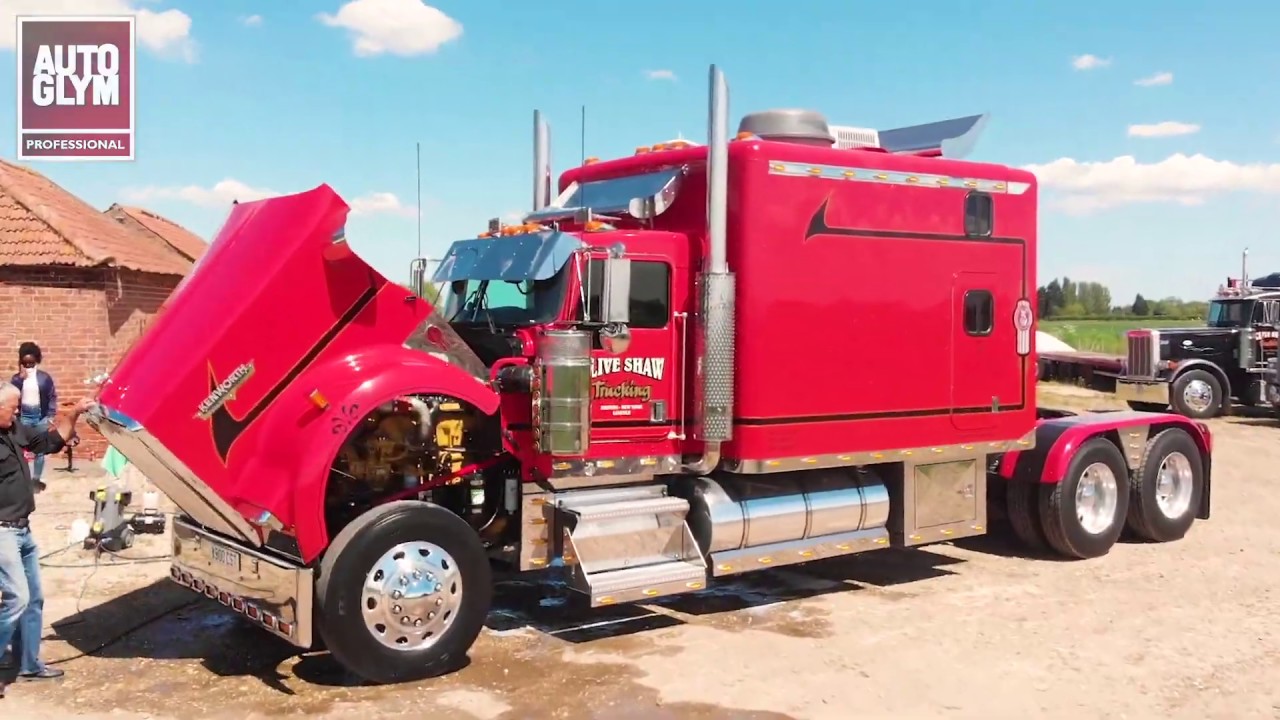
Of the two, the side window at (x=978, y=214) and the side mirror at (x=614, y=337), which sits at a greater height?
the side window at (x=978, y=214)

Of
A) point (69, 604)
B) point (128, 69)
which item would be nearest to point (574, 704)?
point (69, 604)

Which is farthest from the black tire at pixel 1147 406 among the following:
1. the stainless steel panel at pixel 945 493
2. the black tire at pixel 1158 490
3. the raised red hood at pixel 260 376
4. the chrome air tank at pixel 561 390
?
the raised red hood at pixel 260 376

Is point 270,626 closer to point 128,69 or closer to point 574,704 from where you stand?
point 574,704

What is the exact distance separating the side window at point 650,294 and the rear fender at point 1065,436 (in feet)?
13.5

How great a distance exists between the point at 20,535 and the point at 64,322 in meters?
9.45

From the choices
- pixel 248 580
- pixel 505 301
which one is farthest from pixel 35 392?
pixel 505 301

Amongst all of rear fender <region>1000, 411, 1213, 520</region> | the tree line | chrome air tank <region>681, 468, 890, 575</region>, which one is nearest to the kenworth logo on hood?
chrome air tank <region>681, 468, 890, 575</region>

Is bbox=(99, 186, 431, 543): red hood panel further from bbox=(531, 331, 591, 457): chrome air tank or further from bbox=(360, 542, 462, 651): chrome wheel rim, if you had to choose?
bbox=(531, 331, 591, 457): chrome air tank

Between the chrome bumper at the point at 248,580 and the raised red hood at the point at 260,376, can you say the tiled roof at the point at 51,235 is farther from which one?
the raised red hood at the point at 260,376

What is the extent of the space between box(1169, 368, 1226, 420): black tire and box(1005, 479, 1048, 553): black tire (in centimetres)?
1503

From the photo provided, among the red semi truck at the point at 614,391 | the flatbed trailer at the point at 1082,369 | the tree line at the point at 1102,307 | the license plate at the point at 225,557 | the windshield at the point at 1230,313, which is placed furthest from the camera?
the tree line at the point at 1102,307

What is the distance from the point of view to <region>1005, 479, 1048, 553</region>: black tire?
405 inches

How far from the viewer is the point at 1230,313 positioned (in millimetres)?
24703

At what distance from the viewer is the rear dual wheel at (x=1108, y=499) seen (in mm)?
10172
